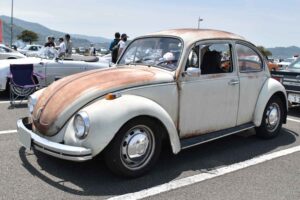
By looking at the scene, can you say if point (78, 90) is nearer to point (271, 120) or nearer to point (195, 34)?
point (195, 34)

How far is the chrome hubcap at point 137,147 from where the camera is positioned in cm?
429

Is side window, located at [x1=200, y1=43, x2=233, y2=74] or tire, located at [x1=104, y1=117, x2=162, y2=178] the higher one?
side window, located at [x1=200, y1=43, x2=233, y2=74]

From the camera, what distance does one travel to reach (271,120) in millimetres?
6336

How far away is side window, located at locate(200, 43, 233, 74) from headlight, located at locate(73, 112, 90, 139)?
1.92m

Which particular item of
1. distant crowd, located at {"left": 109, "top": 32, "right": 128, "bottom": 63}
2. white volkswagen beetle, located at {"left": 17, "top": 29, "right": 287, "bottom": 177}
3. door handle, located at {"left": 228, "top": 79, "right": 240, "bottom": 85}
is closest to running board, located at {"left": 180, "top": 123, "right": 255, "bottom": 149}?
white volkswagen beetle, located at {"left": 17, "top": 29, "right": 287, "bottom": 177}

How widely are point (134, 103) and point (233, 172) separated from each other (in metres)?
1.57

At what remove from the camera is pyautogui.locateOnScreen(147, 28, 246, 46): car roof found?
5216 mm

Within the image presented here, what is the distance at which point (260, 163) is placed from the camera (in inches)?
202

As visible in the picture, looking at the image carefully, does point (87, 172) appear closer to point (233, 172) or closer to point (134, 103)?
point (134, 103)

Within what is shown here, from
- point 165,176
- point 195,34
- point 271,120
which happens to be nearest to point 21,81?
point 195,34

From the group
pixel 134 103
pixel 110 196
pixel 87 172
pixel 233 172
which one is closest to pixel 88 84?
pixel 134 103

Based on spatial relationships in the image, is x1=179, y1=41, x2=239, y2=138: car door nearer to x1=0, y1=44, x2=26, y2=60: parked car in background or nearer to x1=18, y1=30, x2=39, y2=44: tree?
x1=0, y1=44, x2=26, y2=60: parked car in background

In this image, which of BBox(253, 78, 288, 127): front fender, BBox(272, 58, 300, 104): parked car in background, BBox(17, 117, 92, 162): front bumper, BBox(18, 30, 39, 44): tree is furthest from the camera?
BBox(18, 30, 39, 44): tree

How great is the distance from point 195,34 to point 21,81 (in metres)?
4.84
